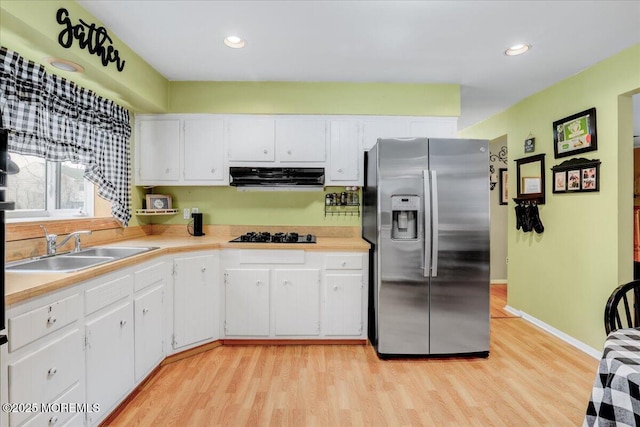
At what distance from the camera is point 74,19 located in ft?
6.70

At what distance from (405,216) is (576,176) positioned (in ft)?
5.47

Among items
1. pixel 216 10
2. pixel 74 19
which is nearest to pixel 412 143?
pixel 216 10

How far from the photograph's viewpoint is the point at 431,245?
2670 millimetres

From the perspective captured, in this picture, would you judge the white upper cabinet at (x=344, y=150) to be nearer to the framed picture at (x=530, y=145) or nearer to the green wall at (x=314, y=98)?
the green wall at (x=314, y=98)

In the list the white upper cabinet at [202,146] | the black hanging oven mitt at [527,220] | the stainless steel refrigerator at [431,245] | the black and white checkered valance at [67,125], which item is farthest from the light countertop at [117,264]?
the black hanging oven mitt at [527,220]

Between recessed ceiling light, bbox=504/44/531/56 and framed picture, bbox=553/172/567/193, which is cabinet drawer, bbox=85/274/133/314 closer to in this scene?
recessed ceiling light, bbox=504/44/531/56

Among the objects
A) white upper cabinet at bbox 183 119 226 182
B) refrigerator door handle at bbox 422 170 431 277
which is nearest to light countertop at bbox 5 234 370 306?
refrigerator door handle at bbox 422 170 431 277

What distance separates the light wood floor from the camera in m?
1.99

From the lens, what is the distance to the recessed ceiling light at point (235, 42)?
246 cm

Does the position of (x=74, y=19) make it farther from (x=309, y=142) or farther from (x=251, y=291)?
(x=251, y=291)

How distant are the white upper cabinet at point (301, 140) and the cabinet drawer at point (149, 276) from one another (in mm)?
1477

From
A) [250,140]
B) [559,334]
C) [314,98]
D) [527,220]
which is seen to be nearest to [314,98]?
[314,98]

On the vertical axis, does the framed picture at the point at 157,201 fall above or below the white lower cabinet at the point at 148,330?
above

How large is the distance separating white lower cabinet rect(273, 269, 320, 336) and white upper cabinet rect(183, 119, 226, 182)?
1246 millimetres
